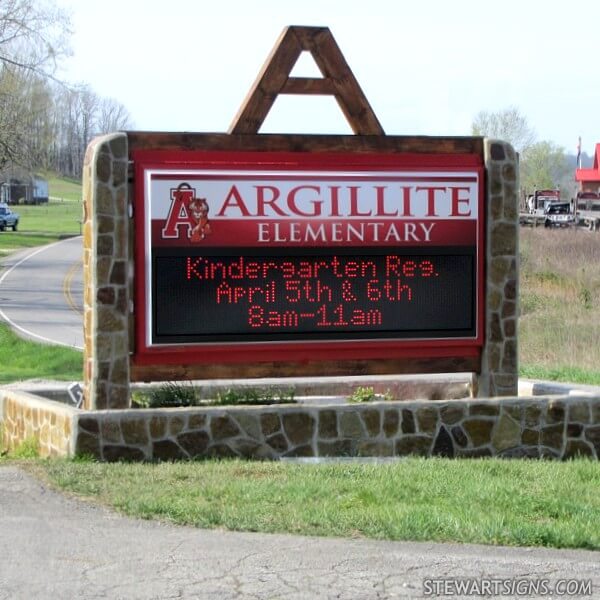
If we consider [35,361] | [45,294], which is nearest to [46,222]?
[45,294]

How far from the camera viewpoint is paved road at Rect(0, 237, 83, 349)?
32.4 meters

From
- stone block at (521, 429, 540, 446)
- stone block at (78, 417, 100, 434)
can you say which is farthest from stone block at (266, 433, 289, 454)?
stone block at (521, 429, 540, 446)

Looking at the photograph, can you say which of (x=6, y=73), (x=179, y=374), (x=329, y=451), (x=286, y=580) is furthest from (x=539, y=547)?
(x=6, y=73)

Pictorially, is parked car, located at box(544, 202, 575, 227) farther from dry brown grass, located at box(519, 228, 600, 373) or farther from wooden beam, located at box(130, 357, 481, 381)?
wooden beam, located at box(130, 357, 481, 381)

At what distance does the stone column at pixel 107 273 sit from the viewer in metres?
11.8

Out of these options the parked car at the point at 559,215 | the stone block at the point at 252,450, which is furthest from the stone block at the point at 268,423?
the parked car at the point at 559,215

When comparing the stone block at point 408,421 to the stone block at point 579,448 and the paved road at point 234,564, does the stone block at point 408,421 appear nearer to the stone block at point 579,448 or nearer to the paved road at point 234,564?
the stone block at point 579,448

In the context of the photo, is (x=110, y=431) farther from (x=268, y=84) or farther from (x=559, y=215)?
(x=559, y=215)

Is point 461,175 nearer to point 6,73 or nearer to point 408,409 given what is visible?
point 408,409

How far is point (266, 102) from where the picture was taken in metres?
12.5

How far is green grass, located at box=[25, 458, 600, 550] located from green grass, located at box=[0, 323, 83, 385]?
41.4 feet

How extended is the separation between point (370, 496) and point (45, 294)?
36.1m

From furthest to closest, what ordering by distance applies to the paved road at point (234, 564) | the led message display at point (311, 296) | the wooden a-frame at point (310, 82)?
the wooden a-frame at point (310, 82), the led message display at point (311, 296), the paved road at point (234, 564)

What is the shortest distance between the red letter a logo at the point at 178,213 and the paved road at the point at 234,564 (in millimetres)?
4411
